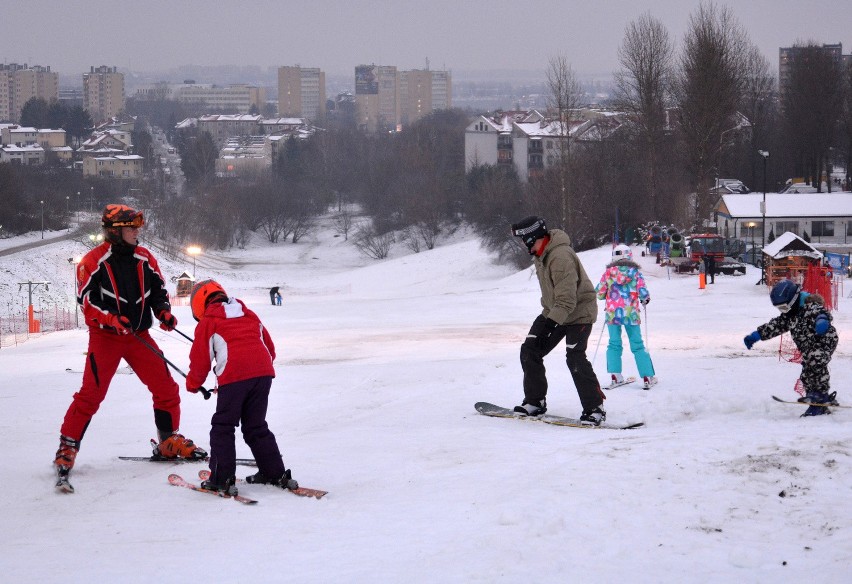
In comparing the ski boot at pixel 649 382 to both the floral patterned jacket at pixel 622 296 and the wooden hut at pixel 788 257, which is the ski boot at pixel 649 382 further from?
the wooden hut at pixel 788 257

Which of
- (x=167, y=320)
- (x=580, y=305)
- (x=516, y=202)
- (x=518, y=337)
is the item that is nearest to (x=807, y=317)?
(x=580, y=305)

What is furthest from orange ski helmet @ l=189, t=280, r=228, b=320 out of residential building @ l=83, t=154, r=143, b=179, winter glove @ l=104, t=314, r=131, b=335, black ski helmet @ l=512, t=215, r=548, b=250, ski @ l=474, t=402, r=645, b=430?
residential building @ l=83, t=154, r=143, b=179

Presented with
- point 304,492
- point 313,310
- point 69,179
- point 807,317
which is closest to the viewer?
point 304,492

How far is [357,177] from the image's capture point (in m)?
117

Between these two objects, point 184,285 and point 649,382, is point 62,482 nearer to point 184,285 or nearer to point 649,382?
point 649,382

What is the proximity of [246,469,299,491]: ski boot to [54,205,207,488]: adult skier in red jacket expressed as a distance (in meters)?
0.81

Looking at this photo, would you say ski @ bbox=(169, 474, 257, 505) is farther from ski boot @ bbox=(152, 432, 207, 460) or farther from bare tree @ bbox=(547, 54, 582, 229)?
bare tree @ bbox=(547, 54, 582, 229)

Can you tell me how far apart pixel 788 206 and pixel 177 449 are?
145 feet

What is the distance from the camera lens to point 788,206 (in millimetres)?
46969

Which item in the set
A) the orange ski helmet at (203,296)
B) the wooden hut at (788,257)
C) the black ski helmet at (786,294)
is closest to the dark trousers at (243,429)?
the orange ski helmet at (203,296)

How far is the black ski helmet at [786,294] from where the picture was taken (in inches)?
329

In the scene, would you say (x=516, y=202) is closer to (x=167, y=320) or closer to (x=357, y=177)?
(x=357, y=177)

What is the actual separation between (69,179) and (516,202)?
55944 millimetres

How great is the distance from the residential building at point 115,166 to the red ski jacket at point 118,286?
127051 mm
